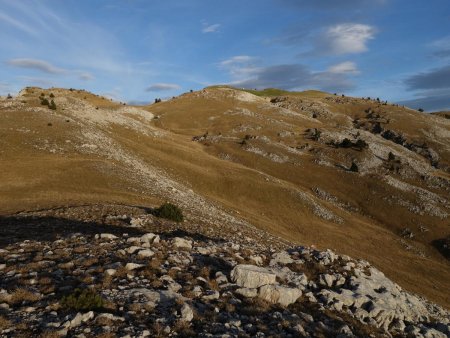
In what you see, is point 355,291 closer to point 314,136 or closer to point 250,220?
point 250,220

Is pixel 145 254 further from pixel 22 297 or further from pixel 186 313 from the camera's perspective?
pixel 22 297

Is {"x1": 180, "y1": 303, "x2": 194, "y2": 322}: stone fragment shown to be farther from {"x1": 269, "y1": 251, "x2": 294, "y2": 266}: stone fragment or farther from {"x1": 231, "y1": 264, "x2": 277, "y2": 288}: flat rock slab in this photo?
{"x1": 269, "y1": 251, "x2": 294, "y2": 266}: stone fragment

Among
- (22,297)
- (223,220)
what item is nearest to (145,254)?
(22,297)

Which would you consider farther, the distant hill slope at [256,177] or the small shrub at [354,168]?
→ the small shrub at [354,168]

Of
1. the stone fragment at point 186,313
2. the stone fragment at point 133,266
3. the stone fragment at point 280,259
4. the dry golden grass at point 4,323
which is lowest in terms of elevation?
the stone fragment at point 280,259

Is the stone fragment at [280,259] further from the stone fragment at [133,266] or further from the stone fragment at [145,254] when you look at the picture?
the stone fragment at [133,266]

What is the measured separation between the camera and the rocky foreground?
12.4m

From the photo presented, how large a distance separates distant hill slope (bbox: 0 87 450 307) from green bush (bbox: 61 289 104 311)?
61.1ft

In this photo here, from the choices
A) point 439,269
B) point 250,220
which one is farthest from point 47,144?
point 439,269

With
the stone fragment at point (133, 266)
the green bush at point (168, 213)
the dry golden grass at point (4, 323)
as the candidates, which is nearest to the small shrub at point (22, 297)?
the dry golden grass at point (4, 323)

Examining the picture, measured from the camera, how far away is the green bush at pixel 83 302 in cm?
1263

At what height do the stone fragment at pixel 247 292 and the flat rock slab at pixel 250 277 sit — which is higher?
the flat rock slab at pixel 250 277

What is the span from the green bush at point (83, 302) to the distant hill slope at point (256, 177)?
1863 centimetres

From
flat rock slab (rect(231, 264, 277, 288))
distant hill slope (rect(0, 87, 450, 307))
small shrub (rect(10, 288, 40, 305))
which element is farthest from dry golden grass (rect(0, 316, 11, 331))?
distant hill slope (rect(0, 87, 450, 307))
